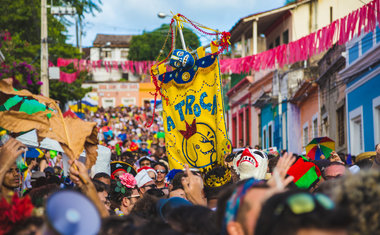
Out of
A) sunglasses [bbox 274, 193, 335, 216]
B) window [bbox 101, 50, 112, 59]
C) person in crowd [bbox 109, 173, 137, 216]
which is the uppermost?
window [bbox 101, 50, 112, 59]

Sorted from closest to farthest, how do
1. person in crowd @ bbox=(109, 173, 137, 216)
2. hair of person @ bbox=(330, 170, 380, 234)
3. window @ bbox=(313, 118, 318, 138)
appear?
hair of person @ bbox=(330, 170, 380, 234), person in crowd @ bbox=(109, 173, 137, 216), window @ bbox=(313, 118, 318, 138)

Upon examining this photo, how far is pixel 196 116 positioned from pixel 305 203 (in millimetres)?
6114

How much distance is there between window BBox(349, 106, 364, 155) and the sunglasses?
1443 centimetres

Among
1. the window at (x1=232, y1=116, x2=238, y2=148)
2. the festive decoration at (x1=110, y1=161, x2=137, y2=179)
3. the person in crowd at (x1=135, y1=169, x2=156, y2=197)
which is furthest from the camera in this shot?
the window at (x1=232, y1=116, x2=238, y2=148)

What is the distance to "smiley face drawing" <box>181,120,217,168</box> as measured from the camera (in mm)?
7973

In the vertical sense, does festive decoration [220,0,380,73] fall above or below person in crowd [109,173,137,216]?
above

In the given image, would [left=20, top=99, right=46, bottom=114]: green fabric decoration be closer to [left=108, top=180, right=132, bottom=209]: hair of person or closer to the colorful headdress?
the colorful headdress

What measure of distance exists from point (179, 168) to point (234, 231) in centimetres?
585

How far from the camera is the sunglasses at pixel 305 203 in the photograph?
2.26 m

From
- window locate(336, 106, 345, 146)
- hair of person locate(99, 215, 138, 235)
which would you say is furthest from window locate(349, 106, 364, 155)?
hair of person locate(99, 215, 138, 235)

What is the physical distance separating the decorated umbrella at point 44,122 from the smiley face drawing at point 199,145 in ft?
9.67

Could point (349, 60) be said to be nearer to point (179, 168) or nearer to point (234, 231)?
point (179, 168)

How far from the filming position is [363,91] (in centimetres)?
1574

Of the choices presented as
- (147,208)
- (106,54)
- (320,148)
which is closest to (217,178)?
Result: (147,208)
